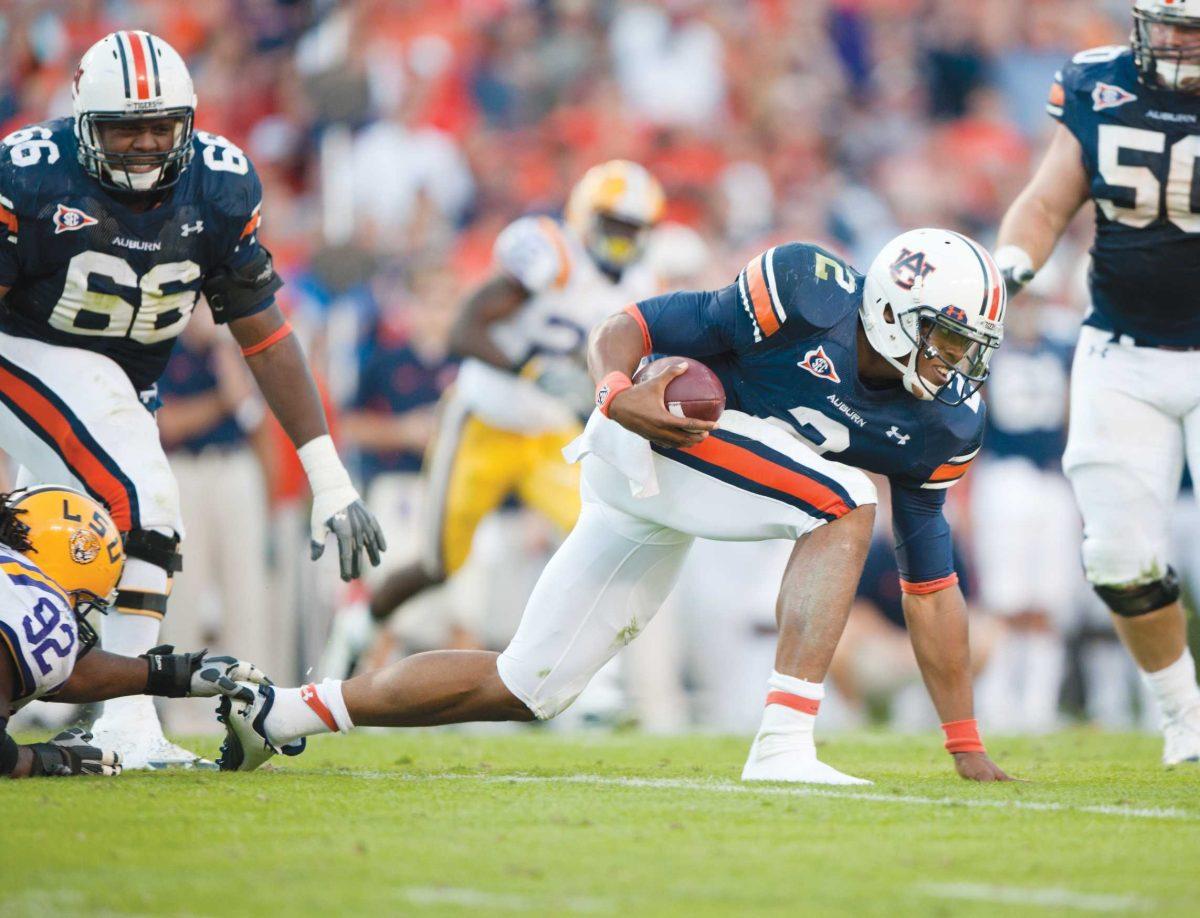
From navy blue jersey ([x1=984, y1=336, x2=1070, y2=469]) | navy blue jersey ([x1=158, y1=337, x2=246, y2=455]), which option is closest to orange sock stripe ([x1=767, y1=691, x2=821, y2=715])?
navy blue jersey ([x1=158, y1=337, x2=246, y2=455])

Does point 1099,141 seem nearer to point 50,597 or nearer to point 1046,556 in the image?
point 50,597

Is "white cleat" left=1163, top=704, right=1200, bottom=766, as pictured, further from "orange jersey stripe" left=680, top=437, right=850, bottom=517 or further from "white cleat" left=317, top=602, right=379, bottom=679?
"white cleat" left=317, top=602, right=379, bottom=679

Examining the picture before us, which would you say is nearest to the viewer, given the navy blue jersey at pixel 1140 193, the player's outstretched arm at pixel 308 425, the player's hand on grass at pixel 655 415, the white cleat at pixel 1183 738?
the player's hand on grass at pixel 655 415

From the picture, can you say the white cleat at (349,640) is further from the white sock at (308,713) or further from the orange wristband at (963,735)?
the orange wristband at (963,735)

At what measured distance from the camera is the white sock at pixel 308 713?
4.71 meters

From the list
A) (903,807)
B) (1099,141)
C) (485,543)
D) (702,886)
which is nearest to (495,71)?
(485,543)

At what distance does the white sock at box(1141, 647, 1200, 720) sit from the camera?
5801 mm

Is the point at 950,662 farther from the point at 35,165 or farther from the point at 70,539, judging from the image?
the point at 35,165

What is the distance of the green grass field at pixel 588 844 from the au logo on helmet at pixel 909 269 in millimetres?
1272

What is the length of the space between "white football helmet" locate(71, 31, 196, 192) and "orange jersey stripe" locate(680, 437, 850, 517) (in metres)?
1.66

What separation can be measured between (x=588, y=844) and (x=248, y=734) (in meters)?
1.45

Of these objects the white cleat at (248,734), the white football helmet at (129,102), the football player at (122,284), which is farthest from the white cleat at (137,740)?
the white football helmet at (129,102)

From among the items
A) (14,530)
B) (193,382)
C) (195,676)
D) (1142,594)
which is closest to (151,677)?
(195,676)

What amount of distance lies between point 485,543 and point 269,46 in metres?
3.81
